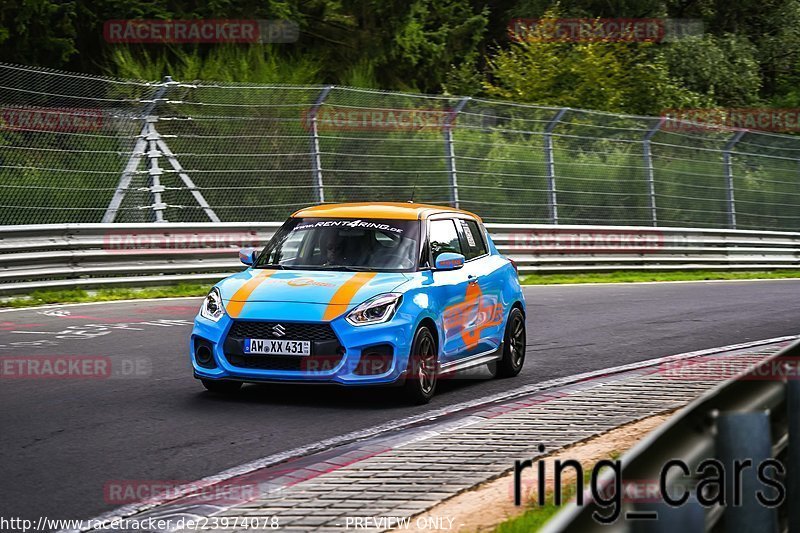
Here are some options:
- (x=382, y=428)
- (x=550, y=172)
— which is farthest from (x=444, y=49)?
(x=382, y=428)

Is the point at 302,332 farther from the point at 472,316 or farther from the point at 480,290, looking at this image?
the point at 480,290

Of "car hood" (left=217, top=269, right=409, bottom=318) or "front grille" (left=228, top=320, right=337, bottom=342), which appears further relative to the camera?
"car hood" (left=217, top=269, right=409, bottom=318)

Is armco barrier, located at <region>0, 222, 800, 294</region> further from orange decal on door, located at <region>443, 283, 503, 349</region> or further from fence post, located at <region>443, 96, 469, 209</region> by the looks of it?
orange decal on door, located at <region>443, 283, 503, 349</region>

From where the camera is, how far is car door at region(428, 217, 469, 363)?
10.4m

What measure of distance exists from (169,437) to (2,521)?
229cm

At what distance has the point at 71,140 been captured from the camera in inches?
709

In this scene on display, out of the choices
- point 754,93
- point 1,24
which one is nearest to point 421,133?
point 1,24

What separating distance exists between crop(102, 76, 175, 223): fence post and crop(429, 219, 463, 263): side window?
27.4 ft

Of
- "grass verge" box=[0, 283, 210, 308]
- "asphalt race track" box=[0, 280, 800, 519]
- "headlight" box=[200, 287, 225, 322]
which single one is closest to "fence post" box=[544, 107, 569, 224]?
"asphalt race track" box=[0, 280, 800, 519]

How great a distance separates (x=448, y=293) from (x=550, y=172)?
15.3m

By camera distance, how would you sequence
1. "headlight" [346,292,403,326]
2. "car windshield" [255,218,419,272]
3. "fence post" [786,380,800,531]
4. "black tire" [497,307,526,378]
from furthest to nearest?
"black tire" [497,307,526,378]
"car windshield" [255,218,419,272]
"headlight" [346,292,403,326]
"fence post" [786,380,800,531]

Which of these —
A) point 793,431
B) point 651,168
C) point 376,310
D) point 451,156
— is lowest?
point 651,168

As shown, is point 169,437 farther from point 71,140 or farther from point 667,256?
point 667,256

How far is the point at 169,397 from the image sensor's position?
987 centimetres
